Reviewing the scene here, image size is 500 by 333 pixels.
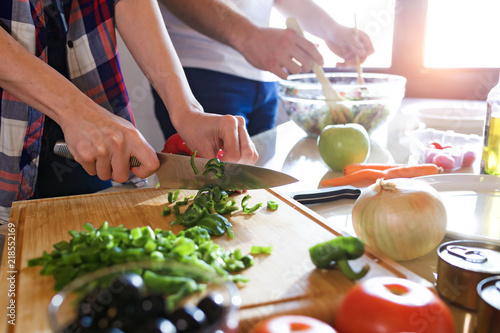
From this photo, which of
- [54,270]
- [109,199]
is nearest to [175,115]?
[109,199]

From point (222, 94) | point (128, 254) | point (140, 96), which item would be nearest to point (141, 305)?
point (128, 254)

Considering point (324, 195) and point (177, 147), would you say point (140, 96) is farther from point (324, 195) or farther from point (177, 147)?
point (324, 195)

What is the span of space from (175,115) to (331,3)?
265 cm

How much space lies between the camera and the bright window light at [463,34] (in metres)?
3.05

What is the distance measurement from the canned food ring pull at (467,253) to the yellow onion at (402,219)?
0.11 metres

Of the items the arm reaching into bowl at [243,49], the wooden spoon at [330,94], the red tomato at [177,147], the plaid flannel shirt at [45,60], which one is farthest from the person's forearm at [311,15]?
the plaid flannel shirt at [45,60]

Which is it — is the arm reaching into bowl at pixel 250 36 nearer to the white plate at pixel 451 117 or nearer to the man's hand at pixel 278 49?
the man's hand at pixel 278 49

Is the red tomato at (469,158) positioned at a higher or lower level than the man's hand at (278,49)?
lower

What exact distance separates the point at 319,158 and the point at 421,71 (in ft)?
6.20

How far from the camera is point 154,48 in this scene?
1.44 metres

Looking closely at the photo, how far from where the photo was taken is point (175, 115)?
1.38m

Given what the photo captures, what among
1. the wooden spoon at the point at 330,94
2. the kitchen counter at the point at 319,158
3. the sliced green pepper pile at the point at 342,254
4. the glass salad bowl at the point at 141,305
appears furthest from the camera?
the wooden spoon at the point at 330,94

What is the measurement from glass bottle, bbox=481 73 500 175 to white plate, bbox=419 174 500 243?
10 centimetres

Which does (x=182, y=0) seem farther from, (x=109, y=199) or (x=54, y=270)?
(x=54, y=270)
